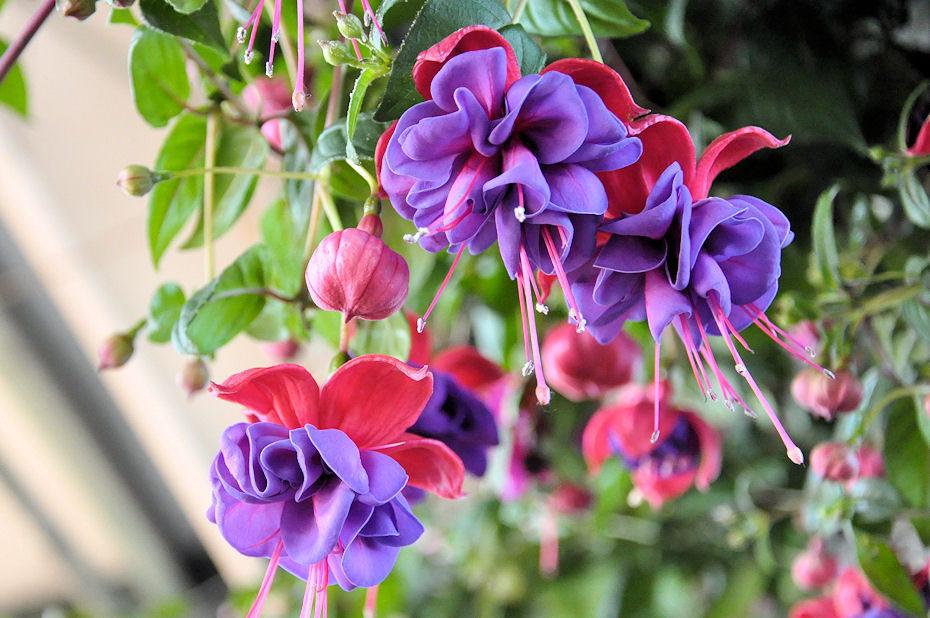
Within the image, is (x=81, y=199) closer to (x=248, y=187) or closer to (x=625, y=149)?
(x=248, y=187)

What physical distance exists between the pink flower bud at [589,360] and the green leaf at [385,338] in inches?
8.1

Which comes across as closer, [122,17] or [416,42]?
[416,42]

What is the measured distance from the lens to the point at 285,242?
0.51 meters

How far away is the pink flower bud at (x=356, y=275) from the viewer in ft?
1.14

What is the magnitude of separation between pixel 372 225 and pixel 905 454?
1.35ft

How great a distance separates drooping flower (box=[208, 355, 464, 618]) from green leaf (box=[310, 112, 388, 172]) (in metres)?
0.09

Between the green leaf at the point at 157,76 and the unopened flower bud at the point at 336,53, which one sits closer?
the unopened flower bud at the point at 336,53

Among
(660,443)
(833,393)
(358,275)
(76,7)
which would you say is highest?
(76,7)

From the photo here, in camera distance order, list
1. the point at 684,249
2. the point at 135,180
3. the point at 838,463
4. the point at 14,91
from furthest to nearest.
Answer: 1. the point at 14,91
2. the point at 838,463
3. the point at 135,180
4. the point at 684,249

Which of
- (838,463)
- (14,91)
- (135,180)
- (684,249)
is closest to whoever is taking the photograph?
(684,249)

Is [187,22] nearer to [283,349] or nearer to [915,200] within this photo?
[283,349]

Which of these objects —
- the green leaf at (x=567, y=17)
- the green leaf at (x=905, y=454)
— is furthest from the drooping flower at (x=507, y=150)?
the green leaf at (x=905, y=454)

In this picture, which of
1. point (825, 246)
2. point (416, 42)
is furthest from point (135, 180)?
point (825, 246)

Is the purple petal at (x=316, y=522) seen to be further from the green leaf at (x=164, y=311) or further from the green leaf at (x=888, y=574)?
the green leaf at (x=888, y=574)
